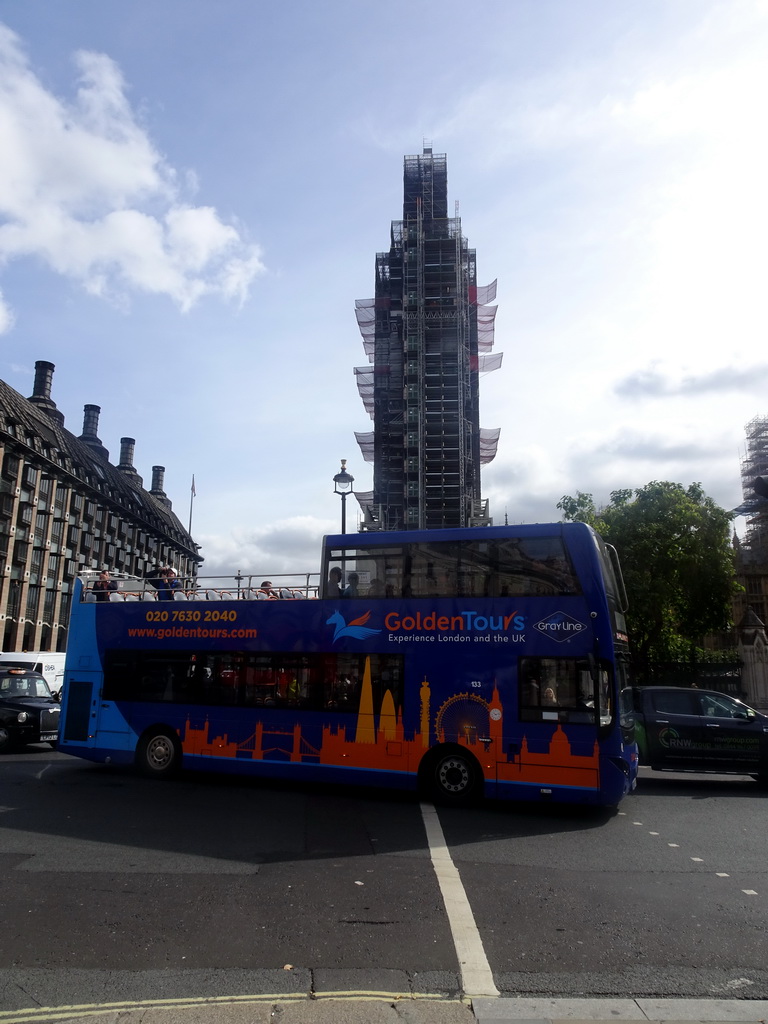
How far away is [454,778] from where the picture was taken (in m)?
11.6

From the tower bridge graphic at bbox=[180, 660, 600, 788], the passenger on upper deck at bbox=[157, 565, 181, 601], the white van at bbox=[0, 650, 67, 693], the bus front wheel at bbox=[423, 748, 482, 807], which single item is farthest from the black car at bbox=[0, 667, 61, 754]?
the bus front wheel at bbox=[423, 748, 482, 807]

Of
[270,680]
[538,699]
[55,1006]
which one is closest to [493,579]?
[538,699]

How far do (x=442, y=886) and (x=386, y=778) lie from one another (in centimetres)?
469

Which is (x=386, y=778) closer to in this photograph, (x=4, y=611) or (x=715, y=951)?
(x=715, y=951)

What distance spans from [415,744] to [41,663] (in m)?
17.6

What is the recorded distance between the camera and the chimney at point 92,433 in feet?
283

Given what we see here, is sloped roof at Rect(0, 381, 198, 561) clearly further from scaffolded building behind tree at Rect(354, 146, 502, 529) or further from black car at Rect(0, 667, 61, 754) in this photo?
black car at Rect(0, 667, 61, 754)

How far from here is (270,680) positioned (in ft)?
43.4

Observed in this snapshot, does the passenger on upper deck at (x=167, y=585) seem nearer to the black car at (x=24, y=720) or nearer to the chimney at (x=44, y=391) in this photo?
the black car at (x=24, y=720)

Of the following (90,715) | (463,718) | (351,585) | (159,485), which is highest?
(159,485)

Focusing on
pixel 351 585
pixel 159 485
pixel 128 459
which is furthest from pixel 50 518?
pixel 351 585

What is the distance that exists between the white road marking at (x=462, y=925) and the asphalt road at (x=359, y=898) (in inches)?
3.4

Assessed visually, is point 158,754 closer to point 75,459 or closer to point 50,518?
point 50,518

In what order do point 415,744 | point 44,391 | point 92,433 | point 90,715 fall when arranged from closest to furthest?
point 415,744 → point 90,715 → point 44,391 → point 92,433
